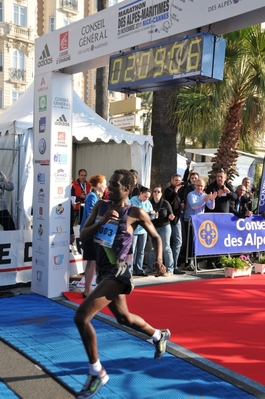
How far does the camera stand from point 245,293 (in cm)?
802

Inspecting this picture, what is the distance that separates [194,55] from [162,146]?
24.6 feet

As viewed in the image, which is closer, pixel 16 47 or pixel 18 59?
pixel 16 47

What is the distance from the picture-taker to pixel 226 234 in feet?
33.1

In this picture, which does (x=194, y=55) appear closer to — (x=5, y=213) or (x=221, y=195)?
(x=5, y=213)

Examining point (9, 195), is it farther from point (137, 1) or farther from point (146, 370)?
point (146, 370)

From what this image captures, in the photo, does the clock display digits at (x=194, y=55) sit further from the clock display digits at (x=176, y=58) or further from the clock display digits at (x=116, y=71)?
the clock display digits at (x=116, y=71)

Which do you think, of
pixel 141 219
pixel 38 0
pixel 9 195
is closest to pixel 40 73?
pixel 9 195

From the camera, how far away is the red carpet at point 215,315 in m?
5.13

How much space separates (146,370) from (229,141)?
407 inches

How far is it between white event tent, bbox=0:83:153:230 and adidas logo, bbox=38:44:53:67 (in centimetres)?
153

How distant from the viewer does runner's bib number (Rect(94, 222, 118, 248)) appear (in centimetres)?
429

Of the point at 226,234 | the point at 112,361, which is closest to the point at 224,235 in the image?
the point at 226,234

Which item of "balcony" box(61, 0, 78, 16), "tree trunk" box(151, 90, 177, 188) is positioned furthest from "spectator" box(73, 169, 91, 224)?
"balcony" box(61, 0, 78, 16)

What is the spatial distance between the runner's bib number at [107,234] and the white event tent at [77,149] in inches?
173
